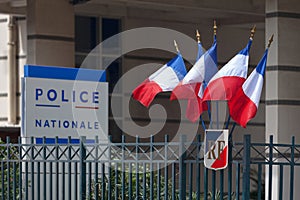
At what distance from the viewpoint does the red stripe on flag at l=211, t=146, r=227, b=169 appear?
8.72m

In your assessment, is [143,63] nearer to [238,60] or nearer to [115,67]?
[115,67]

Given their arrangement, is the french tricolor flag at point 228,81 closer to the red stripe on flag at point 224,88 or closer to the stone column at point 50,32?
the red stripe on flag at point 224,88

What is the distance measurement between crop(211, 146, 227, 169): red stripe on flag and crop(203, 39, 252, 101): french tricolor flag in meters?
1.34

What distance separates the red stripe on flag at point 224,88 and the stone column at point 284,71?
5.62 meters

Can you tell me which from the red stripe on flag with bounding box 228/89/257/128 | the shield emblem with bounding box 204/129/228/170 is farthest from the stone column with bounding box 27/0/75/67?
the shield emblem with bounding box 204/129/228/170

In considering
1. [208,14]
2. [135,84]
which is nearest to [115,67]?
[135,84]

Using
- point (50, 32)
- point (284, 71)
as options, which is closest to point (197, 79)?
point (284, 71)

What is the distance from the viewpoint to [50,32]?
17547 mm

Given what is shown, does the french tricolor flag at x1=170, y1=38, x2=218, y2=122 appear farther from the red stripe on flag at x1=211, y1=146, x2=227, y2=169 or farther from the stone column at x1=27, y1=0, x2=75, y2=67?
the stone column at x1=27, y1=0, x2=75, y2=67

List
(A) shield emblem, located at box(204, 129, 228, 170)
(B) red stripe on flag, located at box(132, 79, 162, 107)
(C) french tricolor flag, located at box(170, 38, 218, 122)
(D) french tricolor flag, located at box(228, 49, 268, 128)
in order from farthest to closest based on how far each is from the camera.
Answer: (B) red stripe on flag, located at box(132, 79, 162, 107) → (C) french tricolor flag, located at box(170, 38, 218, 122) → (D) french tricolor flag, located at box(228, 49, 268, 128) → (A) shield emblem, located at box(204, 129, 228, 170)

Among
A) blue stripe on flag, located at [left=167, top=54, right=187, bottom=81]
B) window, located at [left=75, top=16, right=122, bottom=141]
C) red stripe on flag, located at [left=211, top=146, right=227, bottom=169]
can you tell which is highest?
window, located at [left=75, top=16, right=122, bottom=141]

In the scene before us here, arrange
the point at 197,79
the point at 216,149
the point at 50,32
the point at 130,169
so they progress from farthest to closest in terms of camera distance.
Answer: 1. the point at 50,32
2. the point at 197,79
3. the point at 130,169
4. the point at 216,149

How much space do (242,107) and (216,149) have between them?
4.42 feet

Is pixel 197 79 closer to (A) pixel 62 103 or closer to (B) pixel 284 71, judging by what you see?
(A) pixel 62 103
